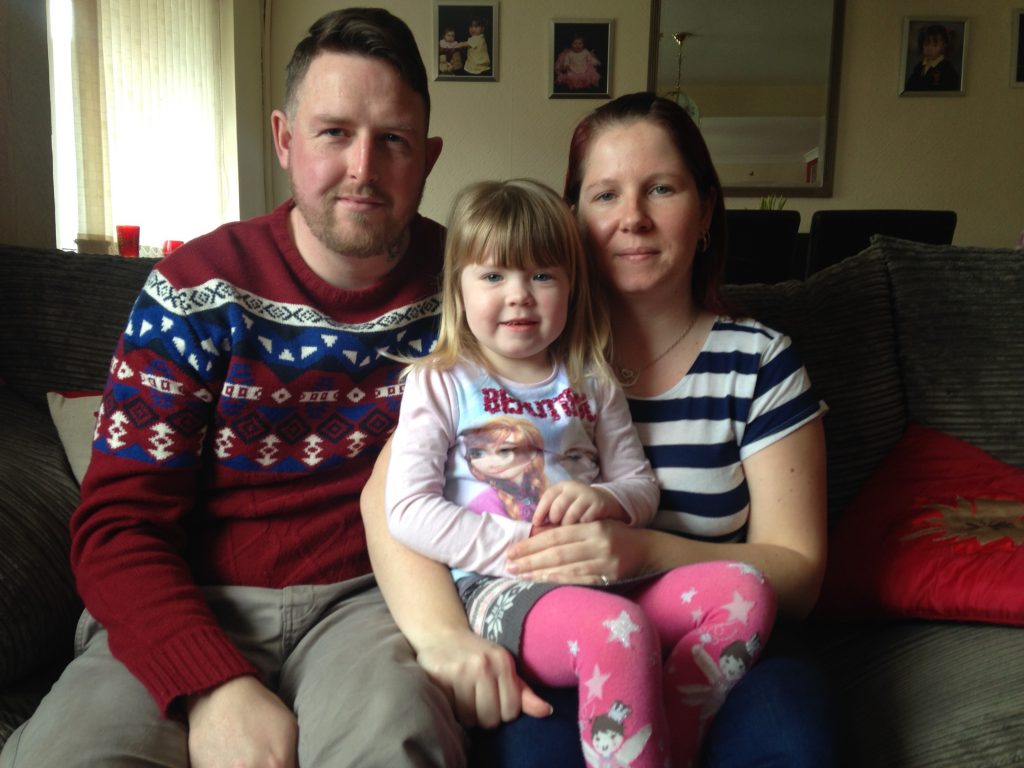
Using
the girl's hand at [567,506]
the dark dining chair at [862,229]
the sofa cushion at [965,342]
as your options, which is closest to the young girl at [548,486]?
the girl's hand at [567,506]

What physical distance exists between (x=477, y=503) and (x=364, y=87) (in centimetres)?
62

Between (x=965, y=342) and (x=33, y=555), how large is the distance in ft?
5.16

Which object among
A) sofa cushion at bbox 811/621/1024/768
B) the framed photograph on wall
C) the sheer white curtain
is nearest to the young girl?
sofa cushion at bbox 811/621/1024/768

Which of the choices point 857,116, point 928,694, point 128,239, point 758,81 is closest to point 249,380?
point 928,694

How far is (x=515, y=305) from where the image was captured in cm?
115

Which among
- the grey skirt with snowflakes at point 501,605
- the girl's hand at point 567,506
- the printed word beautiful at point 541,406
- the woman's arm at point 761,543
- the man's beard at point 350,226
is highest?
the man's beard at point 350,226

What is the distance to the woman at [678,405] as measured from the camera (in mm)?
1079

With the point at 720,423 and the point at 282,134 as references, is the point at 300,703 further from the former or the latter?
the point at 282,134

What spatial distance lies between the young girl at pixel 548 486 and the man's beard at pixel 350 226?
Result: 0.10 m

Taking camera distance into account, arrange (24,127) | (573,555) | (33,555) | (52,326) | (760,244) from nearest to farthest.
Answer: (573,555) < (33,555) < (52,326) < (24,127) < (760,244)

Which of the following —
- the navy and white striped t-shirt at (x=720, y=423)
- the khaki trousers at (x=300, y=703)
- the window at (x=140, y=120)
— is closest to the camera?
the khaki trousers at (x=300, y=703)

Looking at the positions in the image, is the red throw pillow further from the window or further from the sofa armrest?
the window

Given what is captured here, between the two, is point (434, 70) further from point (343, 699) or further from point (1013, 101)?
point (343, 699)

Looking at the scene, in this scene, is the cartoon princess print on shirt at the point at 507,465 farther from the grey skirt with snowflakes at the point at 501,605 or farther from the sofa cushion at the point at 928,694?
the sofa cushion at the point at 928,694
